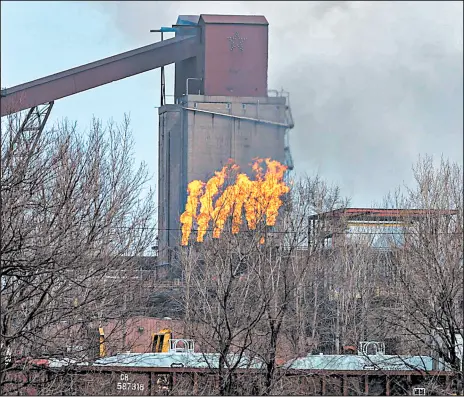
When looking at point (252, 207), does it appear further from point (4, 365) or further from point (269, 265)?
point (4, 365)

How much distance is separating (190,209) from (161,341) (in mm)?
6229

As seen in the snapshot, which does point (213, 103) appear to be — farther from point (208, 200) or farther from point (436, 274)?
point (436, 274)

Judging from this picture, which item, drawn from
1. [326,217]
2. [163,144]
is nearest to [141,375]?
[326,217]

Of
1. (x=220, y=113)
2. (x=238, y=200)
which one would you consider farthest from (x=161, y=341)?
(x=220, y=113)

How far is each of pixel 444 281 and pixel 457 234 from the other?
154cm

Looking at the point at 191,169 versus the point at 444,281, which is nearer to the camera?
the point at 444,281

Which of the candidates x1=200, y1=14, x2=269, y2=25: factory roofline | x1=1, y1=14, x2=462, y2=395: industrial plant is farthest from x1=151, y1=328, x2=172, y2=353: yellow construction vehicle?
x1=200, y1=14, x2=269, y2=25: factory roofline

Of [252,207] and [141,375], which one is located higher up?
[252,207]

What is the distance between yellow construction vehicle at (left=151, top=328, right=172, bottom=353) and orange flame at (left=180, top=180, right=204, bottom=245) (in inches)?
181

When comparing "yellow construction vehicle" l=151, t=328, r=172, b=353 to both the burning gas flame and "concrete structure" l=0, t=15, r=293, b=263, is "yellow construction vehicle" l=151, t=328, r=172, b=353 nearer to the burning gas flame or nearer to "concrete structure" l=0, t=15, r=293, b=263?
the burning gas flame

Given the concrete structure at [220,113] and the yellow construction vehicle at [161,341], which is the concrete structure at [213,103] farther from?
the yellow construction vehicle at [161,341]

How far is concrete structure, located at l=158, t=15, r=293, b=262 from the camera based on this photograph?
90.4 ft

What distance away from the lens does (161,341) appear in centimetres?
2161

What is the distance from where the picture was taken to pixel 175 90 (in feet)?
96.7
